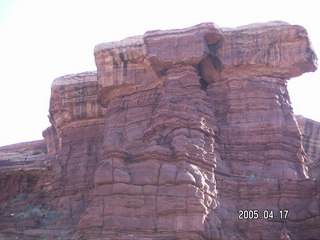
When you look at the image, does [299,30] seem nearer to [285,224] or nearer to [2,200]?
[285,224]

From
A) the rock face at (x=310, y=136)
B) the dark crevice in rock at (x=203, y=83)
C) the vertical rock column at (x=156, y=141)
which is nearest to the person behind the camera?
the vertical rock column at (x=156, y=141)

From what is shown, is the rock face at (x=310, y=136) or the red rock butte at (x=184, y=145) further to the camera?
the rock face at (x=310, y=136)

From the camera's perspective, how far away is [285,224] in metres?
26.5

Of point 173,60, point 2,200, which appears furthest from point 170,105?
point 2,200

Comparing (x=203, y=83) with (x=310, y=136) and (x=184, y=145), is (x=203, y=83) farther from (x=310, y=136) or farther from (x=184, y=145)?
(x=310, y=136)

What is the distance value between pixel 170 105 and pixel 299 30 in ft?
29.4

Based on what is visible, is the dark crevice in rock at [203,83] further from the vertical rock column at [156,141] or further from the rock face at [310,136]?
the rock face at [310,136]

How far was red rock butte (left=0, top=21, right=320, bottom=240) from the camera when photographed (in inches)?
1010

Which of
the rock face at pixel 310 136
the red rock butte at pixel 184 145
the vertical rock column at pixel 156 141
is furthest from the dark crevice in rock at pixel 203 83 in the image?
the rock face at pixel 310 136

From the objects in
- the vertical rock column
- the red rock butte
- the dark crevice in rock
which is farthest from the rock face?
the vertical rock column

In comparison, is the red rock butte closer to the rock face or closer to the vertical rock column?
the vertical rock column

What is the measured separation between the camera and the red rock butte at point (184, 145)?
2566 centimetres

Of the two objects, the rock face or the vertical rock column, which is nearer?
the vertical rock column

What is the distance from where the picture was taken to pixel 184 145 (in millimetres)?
27109
